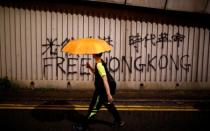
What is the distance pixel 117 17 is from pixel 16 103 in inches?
180

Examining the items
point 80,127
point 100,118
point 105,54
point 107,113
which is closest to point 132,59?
point 105,54

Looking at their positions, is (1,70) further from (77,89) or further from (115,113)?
(115,113)

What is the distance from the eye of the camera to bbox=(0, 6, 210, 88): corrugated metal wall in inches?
484

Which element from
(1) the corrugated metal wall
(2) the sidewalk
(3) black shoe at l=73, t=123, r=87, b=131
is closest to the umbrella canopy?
(3) black shoe at l=73, t=123, r=87, b=131

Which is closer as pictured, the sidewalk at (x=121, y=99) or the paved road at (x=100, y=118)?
the paved road at (x=100, y=118)

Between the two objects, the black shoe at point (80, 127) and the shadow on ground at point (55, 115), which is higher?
the shadow on ground at point (55, 115)

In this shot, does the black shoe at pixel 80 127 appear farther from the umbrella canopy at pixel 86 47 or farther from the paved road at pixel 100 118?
the umbrella canopy at pixel 86 47

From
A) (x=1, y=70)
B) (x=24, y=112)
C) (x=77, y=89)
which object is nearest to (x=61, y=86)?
(x=77, y=89)

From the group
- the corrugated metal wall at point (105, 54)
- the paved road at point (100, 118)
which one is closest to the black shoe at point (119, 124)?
the paved road at point (100, 118)

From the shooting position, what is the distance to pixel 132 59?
41.6 feet

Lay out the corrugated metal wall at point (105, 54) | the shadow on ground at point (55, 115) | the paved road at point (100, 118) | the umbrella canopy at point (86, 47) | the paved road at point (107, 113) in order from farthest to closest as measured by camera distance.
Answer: the corrugated metal wall at point (105, 54) → the shadow on ground at point (55, 115) → the paved road at point (107, 113) → the paved road at point (100, 118) → the umbrella canopy at point (86, 47)

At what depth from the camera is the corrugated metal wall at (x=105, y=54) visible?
12.3 metres

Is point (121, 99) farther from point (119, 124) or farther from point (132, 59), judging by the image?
point (119, 124)

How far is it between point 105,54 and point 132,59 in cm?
99
